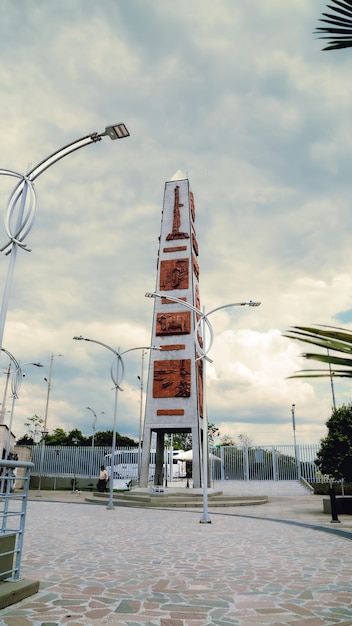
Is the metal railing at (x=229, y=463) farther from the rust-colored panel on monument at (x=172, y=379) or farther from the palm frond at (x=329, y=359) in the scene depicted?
the palm frond at (x=329, y=359)

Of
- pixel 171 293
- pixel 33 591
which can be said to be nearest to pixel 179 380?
pixel 171 293

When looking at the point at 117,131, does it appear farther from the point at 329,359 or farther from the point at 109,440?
the point at 109,440

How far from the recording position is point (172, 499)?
25.6 m

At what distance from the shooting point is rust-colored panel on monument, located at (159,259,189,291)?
3253cm

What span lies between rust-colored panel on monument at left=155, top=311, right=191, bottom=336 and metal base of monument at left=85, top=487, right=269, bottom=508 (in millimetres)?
10203

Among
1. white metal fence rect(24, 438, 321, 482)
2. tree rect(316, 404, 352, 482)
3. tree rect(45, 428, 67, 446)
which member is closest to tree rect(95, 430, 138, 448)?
tree rect(45, 428, 67, 446)

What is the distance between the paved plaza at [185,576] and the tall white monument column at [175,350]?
635 inches

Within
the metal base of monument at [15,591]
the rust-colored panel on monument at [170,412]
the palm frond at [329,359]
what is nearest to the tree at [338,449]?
the rust-colored panel on monument at [170,412]

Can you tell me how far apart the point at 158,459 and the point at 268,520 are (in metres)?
16.7

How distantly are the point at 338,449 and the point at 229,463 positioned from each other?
935 inches

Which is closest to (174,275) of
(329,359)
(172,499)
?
(172,499)

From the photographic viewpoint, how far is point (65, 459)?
42.2 metres

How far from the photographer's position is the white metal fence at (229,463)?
39.2 meters

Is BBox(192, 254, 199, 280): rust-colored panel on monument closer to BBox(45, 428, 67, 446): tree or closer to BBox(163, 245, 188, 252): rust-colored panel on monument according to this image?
BBox(163, 245, 188, 252): rust-colored panel on monument
